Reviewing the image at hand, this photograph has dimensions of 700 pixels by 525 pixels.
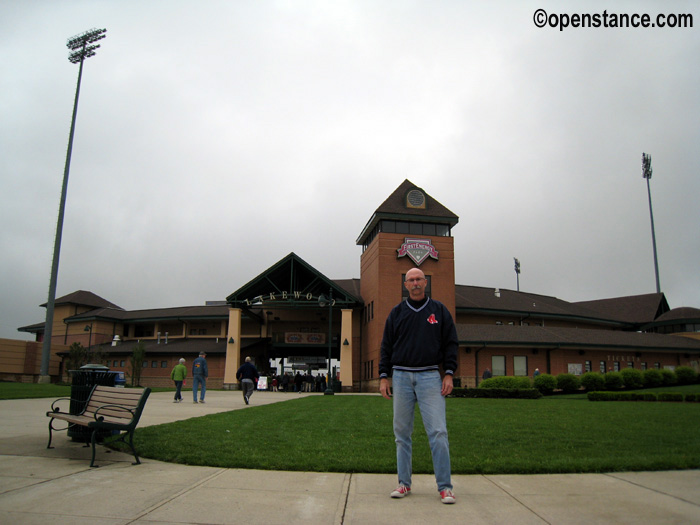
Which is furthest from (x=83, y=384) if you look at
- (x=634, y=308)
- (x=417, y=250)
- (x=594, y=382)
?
(x=634, y=308)

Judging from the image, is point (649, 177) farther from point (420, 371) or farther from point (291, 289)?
point (420, 371)

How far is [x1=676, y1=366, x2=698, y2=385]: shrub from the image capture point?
33.7 metres

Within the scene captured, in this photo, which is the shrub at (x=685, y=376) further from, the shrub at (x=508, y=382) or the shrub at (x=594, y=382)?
the shrub at (x=508, y=382)

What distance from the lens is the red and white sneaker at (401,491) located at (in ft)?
16.5

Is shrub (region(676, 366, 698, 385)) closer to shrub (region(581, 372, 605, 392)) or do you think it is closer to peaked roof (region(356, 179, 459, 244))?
shrub (region(581, 372, 605, 392))

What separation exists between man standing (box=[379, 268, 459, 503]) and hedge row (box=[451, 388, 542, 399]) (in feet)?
68.9

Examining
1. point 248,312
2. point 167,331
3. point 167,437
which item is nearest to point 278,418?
point 167,437

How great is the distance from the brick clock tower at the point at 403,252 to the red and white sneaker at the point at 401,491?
32.1 meters

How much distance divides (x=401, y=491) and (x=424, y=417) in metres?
0.72

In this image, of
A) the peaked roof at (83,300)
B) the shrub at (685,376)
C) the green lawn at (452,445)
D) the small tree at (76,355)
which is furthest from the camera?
the peaked roof at (83,300)

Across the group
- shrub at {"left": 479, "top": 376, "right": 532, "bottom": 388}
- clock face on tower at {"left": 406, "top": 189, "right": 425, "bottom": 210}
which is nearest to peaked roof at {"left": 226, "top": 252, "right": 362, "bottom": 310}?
clock face on tower at {"left": 406, "top": 189, "right": 425, "bottom": 210}

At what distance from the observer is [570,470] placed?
6.30m

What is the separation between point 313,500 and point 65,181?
1743 inches

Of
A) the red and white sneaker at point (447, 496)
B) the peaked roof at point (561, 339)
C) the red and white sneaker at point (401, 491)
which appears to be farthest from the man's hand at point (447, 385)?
the peaked roof at point (561, 339)
